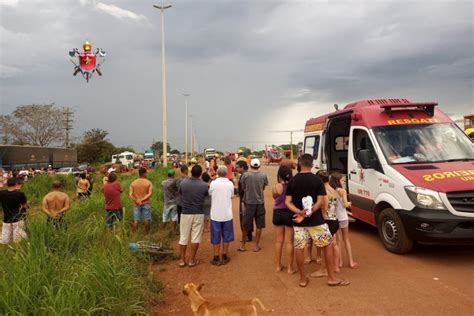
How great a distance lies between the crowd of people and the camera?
5.01 m

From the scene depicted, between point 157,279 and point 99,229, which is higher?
point 99,229

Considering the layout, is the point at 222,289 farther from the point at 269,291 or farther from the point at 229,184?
the point at 229,184

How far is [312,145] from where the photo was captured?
10.1 m

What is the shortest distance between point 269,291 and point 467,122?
999 inches

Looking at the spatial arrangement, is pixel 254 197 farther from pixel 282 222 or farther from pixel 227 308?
pixel 227 308

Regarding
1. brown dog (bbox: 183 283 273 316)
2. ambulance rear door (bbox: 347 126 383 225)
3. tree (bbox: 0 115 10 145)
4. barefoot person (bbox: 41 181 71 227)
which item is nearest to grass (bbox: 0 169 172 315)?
barefoot person (bbox: 41 181 71 227)

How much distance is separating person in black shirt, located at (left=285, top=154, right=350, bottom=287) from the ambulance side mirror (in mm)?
2092

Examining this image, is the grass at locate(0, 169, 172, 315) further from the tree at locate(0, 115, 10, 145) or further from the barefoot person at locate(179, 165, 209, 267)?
the tree at locate(0, 115, 10, 145)

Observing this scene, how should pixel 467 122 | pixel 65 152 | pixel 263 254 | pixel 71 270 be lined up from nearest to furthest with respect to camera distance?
1. pixel 71 270
2. pixel 263 254
3. pixel 467 122
4. pixel 65 152

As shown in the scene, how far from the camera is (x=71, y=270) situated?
14.4 feet

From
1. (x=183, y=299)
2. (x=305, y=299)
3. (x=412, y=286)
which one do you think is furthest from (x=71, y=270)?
(x=412, y=286)

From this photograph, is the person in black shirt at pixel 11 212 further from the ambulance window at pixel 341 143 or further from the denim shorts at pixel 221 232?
the ambulance window at pixel 341 143

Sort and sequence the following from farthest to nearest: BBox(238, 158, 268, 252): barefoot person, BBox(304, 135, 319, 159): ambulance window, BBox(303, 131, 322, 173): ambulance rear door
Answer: BBox(304, 135, 319, 159): ambulance window < BBox(303, 131, 322, 173): ambulance rear door < BBox(238, 158, 268, 252): barefoot person

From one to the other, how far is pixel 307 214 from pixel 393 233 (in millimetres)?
2233
